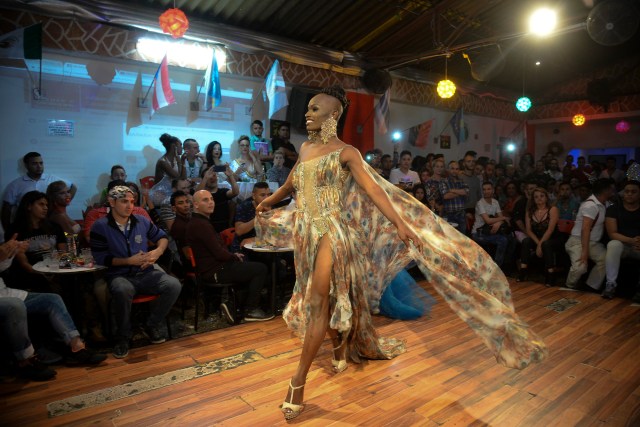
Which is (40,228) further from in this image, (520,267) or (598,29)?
(598,29)

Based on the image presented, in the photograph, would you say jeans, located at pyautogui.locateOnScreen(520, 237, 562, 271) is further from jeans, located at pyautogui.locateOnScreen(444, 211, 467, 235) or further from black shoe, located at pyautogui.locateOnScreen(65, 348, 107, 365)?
black shoe, located at pyautogui.locateOnScreen(65, 348, 107, 365)

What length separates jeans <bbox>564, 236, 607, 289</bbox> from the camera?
5.36 meters

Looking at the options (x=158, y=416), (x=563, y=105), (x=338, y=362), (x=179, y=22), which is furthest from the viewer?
(x=563, y=105)

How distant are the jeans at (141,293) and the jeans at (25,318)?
13.0 inches

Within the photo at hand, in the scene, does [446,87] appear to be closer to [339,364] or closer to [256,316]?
[256,316]

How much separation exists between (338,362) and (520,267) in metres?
3.91

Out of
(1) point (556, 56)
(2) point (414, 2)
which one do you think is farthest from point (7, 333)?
(1) point (556, 56)

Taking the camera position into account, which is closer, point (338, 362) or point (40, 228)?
point (338, 362)

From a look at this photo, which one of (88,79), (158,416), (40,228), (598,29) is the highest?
(598,29)

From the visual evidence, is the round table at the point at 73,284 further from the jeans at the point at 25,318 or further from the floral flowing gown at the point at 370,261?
the floral flowing gown at the point at 370,261

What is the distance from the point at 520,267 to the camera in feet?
20.0

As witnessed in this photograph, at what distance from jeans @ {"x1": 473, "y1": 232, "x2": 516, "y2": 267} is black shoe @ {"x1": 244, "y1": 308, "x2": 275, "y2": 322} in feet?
11.6

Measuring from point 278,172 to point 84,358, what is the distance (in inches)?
Answer: 165

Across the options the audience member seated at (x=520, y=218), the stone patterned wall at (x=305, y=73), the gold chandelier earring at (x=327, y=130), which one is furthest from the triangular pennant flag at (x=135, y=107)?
the audience member seated at (x=520, y=218)
